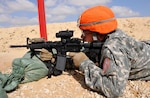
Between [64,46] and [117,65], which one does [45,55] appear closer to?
[64,46]

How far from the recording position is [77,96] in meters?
3.61

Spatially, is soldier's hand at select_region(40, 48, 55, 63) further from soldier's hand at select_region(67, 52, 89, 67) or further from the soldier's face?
the soldier's face

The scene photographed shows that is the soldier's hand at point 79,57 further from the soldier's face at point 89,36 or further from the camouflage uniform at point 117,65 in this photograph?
the soldier's face at point 89,36

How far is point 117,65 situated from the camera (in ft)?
10.6

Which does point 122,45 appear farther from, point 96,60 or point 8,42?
point 8,42

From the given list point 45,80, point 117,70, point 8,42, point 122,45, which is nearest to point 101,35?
point 122,45

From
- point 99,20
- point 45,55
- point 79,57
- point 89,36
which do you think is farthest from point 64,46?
point 99,20

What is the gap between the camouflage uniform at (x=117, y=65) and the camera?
3.22 m

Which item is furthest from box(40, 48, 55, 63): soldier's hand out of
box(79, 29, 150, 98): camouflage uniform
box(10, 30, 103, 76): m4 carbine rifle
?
box(79, 29, 150, 98): camouflage uniform

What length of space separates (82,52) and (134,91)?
0.97 metres

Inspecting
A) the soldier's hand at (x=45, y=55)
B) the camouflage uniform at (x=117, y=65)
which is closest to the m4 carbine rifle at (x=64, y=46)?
the soldier's hand at (x=45, y=55)

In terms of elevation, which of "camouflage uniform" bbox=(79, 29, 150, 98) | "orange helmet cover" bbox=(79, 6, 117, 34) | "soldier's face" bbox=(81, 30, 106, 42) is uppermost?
"orange helmet cover" bbox=(79, 6, 117, 34)

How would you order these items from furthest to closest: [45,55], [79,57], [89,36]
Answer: [45,55], [79,57], [89,36]

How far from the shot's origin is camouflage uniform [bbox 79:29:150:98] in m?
3.22
